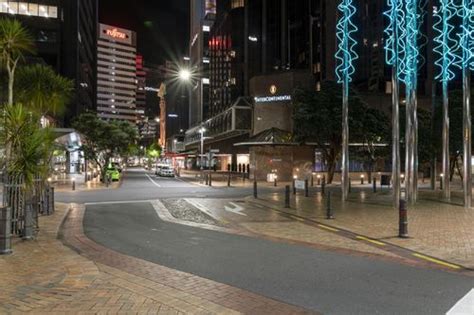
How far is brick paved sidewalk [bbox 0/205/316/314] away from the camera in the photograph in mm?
6238

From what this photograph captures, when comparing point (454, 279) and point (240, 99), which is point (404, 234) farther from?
point (240, 99)

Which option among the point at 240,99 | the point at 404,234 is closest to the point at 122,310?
the point at 404,234

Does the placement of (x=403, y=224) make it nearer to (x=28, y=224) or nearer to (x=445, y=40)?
(x=28, y=224)

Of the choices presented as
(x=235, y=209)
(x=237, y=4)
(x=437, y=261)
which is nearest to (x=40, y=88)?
(x=235, y=209)

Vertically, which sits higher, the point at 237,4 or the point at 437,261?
the point at 237,4

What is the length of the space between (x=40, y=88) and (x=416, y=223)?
12.1 m

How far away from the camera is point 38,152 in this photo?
11.4m

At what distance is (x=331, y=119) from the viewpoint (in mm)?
37219

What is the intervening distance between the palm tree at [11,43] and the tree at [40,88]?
980mm

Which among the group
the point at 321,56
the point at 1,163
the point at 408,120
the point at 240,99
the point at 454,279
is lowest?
the point at 454,279

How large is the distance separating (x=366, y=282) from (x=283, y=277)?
52.3 inches

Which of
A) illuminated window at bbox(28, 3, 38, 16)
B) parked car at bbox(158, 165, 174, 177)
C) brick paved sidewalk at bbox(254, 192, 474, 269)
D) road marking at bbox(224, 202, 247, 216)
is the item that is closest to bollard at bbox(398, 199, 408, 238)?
brick paved sidewalk at bbox(254, 192, 474, 269)

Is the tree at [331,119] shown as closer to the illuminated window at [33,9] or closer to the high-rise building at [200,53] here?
the illuminated window at [33,9]

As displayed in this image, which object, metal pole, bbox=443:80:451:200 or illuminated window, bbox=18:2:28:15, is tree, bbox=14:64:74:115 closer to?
metal pole, bbox=443:80:451:200
